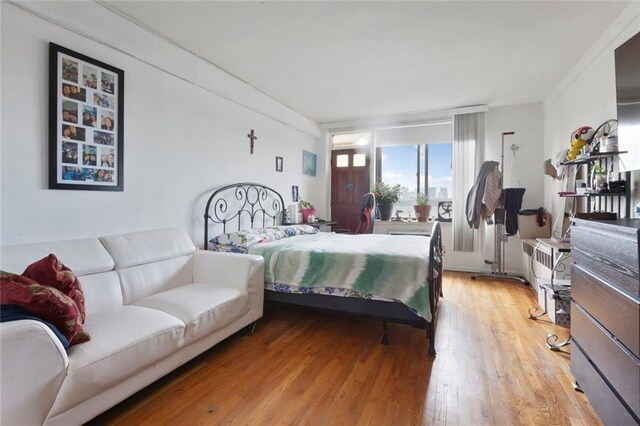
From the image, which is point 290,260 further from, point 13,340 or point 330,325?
point 13,340

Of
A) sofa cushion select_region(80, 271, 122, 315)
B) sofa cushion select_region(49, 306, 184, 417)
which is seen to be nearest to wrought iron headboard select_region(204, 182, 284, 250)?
sofa cushion select_region(80, 271, 122, 315)

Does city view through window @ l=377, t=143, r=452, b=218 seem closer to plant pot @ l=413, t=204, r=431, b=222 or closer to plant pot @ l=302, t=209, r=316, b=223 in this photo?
plant pot @ l=413, t=204, r=431, b=222

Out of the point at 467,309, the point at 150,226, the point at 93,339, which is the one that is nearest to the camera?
the point at 93,339

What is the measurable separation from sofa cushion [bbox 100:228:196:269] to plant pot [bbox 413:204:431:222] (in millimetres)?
3612

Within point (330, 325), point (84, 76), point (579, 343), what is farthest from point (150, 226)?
point (579, 343)

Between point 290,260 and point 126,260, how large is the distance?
121cm

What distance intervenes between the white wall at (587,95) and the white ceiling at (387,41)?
9cm

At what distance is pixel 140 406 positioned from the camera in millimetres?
1604

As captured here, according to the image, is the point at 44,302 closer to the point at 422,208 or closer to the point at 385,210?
the point at 385,210

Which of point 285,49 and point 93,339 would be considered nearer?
point 93,339

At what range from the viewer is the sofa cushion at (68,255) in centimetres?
162

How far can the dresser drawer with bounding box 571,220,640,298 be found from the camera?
1.14m

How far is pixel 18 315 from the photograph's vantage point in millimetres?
1208

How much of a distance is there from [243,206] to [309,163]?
76.5 inches
